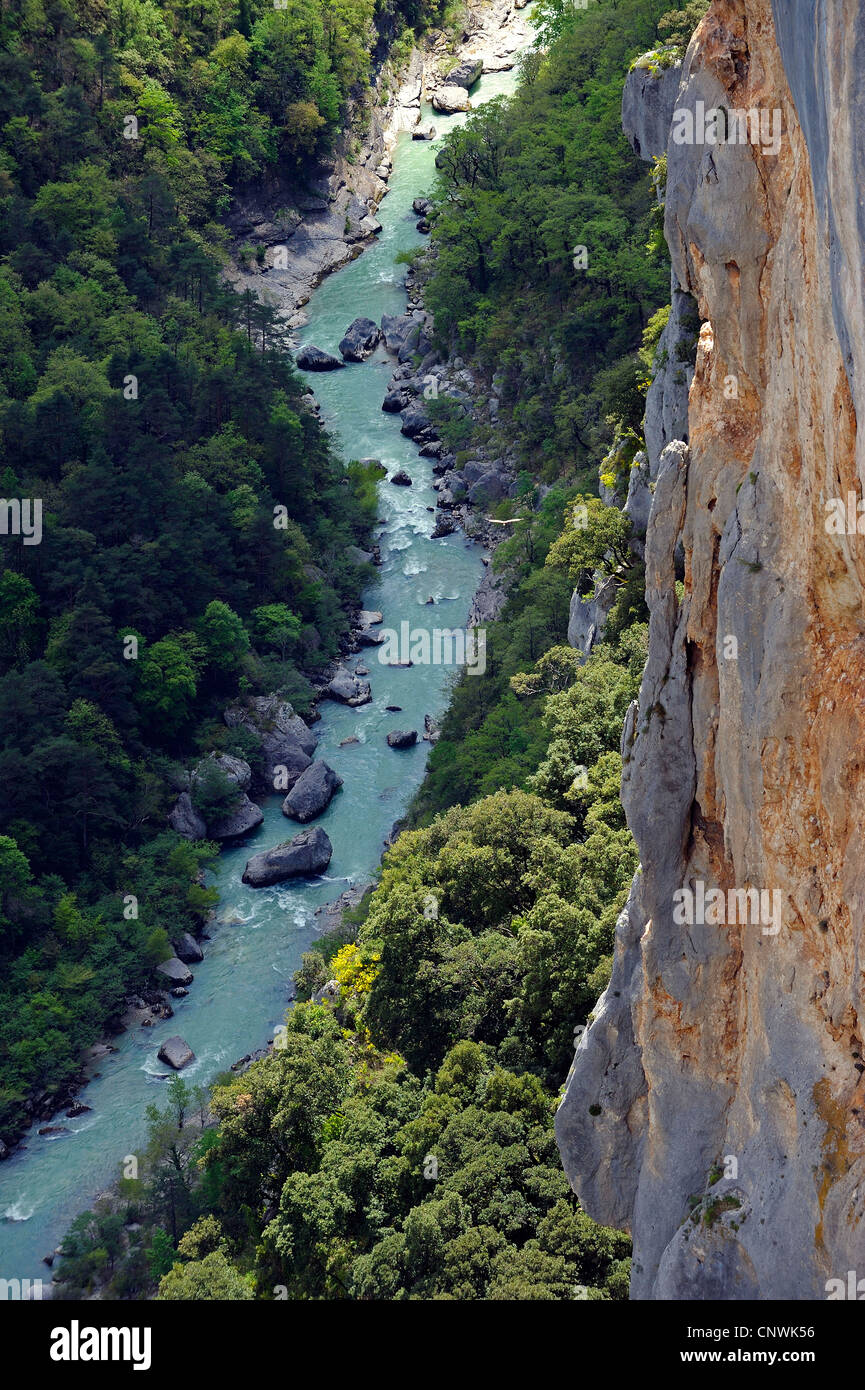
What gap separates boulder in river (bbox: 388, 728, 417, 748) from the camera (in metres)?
59.5

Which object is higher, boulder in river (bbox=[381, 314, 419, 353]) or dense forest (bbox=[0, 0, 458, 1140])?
boulder in river (bbox=[381, 314, 419, 353])

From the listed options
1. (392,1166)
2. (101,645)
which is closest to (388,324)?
(101,645)

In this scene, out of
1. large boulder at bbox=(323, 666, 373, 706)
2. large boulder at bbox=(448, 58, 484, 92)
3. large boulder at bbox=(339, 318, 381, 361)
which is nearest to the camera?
large boulder at bbox=(323, 666, 373, 706)

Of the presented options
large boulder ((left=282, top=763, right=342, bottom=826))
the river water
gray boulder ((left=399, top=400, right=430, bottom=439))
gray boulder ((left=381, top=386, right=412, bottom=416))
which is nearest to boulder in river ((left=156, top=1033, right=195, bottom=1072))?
the river water

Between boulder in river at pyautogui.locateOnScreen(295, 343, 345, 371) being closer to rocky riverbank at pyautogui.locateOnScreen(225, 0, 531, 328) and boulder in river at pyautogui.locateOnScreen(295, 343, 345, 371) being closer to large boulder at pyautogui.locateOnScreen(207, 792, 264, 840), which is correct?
rocky riverbank at pyautogui.locateOnScreen(225, 0, 531, 328)

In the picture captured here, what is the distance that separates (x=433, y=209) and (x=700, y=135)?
7298 cm

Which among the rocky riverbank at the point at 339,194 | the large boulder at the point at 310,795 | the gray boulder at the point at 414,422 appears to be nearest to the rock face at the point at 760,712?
the large boulder at the point at 310,795

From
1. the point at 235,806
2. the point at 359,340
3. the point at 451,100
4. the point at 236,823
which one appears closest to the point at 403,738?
the point at 235,806

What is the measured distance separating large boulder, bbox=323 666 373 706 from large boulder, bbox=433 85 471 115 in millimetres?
55566

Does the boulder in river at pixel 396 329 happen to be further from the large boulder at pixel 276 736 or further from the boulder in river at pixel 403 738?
the boulder in river at pixel 403 738

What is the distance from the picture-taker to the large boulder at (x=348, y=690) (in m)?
62.5

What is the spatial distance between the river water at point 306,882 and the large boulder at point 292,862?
0.40m

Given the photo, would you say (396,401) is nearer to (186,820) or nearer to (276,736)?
(276,736)

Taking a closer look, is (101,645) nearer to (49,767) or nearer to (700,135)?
(49,767)
